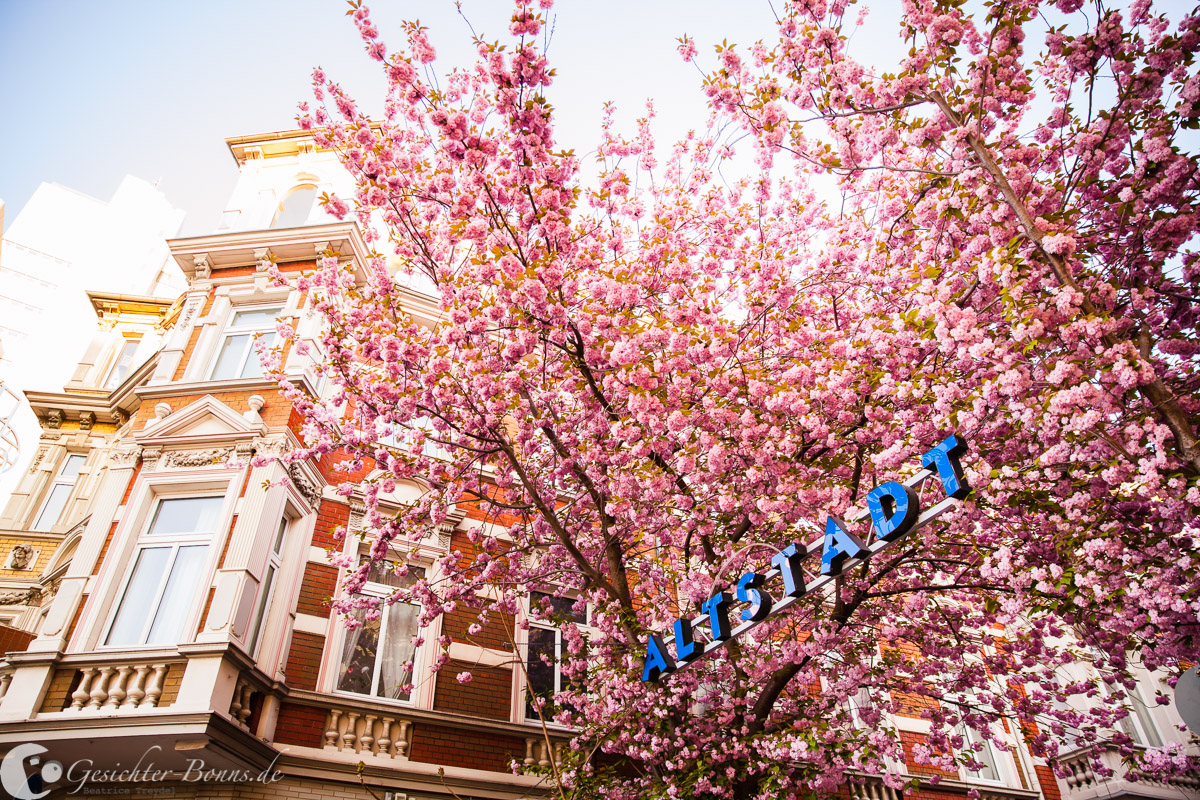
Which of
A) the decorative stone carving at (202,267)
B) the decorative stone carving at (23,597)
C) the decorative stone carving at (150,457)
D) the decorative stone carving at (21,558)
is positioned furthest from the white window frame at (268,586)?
the decorative stone carving at (21,558)

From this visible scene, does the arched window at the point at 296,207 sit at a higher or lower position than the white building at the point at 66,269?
lower

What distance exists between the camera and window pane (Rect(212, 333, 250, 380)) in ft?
40.6

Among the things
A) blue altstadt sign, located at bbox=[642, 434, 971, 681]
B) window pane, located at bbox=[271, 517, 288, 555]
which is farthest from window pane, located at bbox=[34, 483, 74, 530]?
blue altstadt sign, located at bbox=[642, 434, 971, 681]

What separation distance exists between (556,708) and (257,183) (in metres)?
12.7

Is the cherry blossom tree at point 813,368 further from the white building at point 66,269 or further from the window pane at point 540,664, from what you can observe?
the white building at point 66,269

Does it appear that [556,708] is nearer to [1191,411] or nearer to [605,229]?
[605,229]

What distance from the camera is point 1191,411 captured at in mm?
6168

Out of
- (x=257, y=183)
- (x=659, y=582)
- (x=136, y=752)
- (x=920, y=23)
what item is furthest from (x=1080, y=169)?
(x=257, y=183)

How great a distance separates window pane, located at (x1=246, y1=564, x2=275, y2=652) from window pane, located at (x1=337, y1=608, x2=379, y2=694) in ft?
4.07

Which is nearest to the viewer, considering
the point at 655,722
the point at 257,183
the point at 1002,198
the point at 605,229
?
the point at 1002,198

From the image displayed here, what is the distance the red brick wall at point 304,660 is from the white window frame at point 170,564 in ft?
4.87

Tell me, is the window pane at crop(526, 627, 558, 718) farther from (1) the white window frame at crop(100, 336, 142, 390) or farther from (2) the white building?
(2) the white building

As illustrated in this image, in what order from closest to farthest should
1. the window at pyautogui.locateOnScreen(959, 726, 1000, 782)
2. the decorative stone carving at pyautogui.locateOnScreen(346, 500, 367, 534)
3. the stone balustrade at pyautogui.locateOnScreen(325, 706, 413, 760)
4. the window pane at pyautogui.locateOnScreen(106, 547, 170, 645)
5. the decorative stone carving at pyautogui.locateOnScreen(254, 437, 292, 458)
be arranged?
the window pane at pyautogui.locateOnScreen(106, 547, 170, 645) → the stone balustrade at pyautogui.locateOnScreen(325, 706, 413, 760) → the decorative stone carving at pyautogui.locateOnScreen(254, 437, 292, 458) → the decorative stone carving at pyautogui.locateOnScreen(346, 500, 367, 534) → the window at pyautogui.locateOnScreen(959, 726, 1000, 782)

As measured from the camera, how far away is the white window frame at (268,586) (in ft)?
32.2
